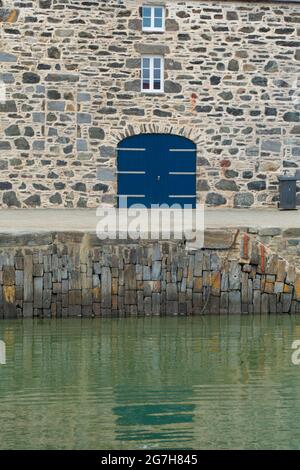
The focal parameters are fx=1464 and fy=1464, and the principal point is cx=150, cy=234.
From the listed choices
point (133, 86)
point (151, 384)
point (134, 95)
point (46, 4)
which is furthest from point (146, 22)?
point (151, 384)

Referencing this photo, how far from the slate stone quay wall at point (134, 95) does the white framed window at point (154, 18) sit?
15 centimetres

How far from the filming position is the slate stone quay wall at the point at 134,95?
32438 mm

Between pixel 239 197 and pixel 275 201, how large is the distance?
860 mm

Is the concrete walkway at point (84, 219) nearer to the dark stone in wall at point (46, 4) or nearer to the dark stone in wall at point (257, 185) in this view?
the dark stone in wall at point (257, 185)

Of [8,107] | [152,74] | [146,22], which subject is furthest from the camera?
[152,74]

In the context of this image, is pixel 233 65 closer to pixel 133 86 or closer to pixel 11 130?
pixel 133 86

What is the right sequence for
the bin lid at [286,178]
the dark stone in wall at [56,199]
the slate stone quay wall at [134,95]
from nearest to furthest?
the slate stone quay wall at [134,95] < the dark stone in wall at [56,199] < the bin lid at [286,178]

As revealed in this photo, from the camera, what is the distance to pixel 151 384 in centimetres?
1903

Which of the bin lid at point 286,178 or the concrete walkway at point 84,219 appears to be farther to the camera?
the bin lid at point 286,178

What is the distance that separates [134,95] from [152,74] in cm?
65

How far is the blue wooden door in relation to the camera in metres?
33.0

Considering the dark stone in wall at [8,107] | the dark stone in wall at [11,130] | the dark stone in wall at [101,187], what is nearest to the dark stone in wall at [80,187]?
the dark stone in wall at [101,187]

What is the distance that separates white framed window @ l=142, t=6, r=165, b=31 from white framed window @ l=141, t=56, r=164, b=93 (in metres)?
0.67
